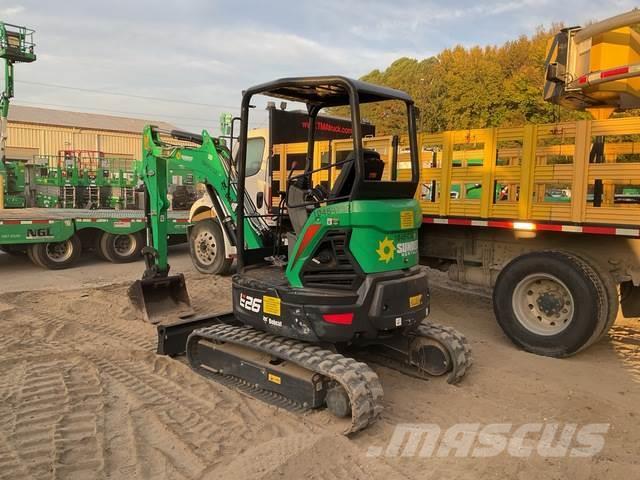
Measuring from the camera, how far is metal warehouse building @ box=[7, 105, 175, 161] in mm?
40250

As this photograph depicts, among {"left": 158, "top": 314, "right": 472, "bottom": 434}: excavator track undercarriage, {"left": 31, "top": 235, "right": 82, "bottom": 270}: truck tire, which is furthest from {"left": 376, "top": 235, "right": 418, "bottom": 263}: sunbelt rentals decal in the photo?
{"left": 31, "top": 235, "right": 82, "bottom": 270}: truck tire

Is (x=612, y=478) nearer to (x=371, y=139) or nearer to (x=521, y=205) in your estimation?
(x=521, y=205)

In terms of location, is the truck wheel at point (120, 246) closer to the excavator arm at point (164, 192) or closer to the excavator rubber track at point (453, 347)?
the excavator arm at point (164, 192)

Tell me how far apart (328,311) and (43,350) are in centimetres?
327

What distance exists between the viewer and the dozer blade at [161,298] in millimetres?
6766

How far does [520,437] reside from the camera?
3943mm

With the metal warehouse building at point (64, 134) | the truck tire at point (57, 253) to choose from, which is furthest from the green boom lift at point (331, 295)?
the metal warehouse building at point (64, 134)

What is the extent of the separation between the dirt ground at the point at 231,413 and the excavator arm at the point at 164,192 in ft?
1.44

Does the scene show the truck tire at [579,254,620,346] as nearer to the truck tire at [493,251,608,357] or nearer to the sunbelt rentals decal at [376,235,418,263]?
the truck tire at [493,251,608,357]

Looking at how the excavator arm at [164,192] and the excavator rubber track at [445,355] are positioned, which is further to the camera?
the excavator arm at [164,192]

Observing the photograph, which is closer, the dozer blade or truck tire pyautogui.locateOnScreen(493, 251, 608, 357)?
truck tire pyautogui.locateOnScreen(493, 251, 608, 357)

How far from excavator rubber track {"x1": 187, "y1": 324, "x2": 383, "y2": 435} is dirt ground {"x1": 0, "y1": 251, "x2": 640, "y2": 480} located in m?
0.14

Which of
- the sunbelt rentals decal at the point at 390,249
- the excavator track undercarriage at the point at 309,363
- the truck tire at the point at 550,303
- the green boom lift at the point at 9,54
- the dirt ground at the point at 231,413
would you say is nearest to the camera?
the dirt ground at the point at 231,413

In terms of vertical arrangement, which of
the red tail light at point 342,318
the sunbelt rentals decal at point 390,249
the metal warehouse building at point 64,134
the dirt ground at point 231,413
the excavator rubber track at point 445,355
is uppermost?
the metal warehouse building at point 64,134
